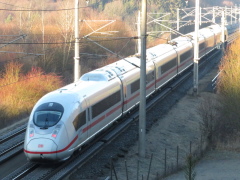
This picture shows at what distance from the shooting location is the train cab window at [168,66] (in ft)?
88.0

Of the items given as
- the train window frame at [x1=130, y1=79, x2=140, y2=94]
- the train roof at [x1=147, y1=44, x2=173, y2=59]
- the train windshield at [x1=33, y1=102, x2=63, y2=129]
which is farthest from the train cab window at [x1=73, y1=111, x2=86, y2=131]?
the train roof at [x1=147, y1=44, x2=173, y2=59]

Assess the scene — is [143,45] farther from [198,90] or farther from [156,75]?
[198,90]

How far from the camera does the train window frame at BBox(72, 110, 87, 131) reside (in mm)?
15031

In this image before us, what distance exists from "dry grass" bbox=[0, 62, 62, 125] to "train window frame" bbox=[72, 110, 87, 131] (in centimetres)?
867

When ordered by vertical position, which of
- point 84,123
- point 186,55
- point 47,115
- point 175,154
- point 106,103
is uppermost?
point 186,55

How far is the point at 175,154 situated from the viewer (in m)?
18.7

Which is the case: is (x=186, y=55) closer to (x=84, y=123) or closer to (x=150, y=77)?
(x=150, y=77)

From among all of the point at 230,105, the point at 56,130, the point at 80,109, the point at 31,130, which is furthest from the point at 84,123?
the point at 230,105

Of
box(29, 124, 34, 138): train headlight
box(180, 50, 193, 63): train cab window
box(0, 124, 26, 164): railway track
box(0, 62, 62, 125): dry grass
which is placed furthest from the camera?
box(180, 50, 193, 63): train cab window

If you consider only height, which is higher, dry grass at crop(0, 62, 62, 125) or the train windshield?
the train windshield

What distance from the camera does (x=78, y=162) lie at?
14820 mm

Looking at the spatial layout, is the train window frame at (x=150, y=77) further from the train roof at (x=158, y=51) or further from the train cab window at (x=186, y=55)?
the train cab window at (x=186, y=55)

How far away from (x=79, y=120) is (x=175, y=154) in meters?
5.36

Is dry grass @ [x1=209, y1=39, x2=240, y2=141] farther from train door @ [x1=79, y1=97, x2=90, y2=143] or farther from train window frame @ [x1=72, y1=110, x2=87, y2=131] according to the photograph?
train window frame @ [x1=72, y1=110, x2=87, y2=131]
